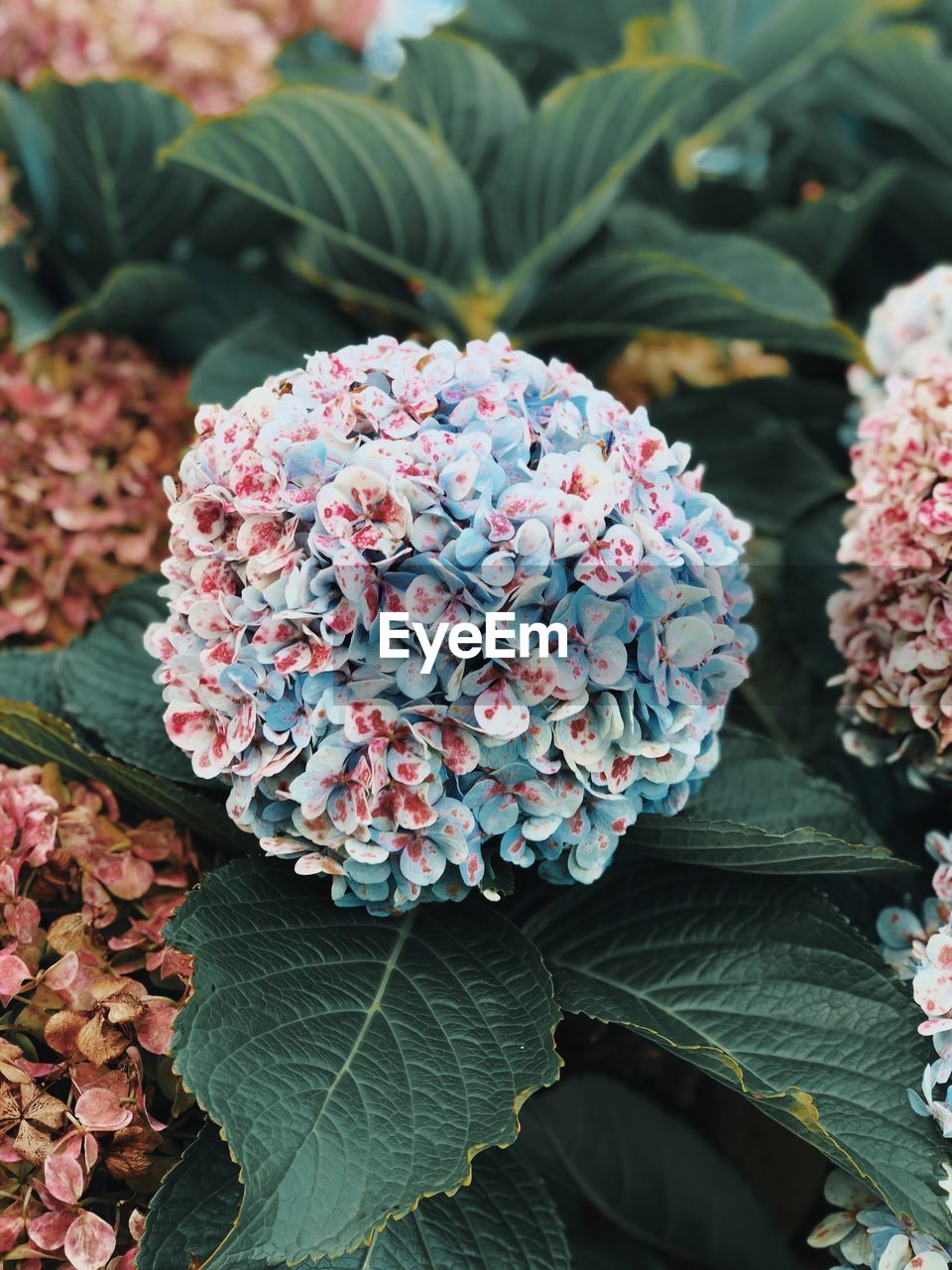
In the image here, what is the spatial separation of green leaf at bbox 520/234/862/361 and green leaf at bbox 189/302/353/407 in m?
0.18

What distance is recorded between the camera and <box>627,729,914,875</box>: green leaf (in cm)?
65

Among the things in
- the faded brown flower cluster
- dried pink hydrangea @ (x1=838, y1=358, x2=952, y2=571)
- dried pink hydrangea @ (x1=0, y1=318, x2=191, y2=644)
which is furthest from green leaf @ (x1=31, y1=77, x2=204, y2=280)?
dried pink hydrangea @ (x1=838, y1=358, x2=952, y2=571)

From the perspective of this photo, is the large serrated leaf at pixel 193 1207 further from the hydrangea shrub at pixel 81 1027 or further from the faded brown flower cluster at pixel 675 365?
the faded brown flower cluster at pixel 675 365

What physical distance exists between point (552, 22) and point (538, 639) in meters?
1.08

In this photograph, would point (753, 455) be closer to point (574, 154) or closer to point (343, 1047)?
point (574, 154)

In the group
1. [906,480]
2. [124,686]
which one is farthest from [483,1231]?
[906,480]

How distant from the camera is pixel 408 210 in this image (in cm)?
97

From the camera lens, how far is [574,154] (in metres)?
1.00

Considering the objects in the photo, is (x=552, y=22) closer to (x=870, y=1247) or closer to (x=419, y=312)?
(x=419, y=312)

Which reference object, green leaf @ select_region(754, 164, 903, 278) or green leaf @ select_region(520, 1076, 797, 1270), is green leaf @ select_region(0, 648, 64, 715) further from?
green leaf @ select_region(754, 164, 903, 278)

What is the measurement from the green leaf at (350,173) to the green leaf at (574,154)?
0.04m

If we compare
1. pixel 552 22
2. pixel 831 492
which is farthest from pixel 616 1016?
pixel 552 22

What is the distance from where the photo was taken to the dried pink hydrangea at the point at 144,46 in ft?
3.95

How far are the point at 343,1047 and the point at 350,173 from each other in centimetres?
65
